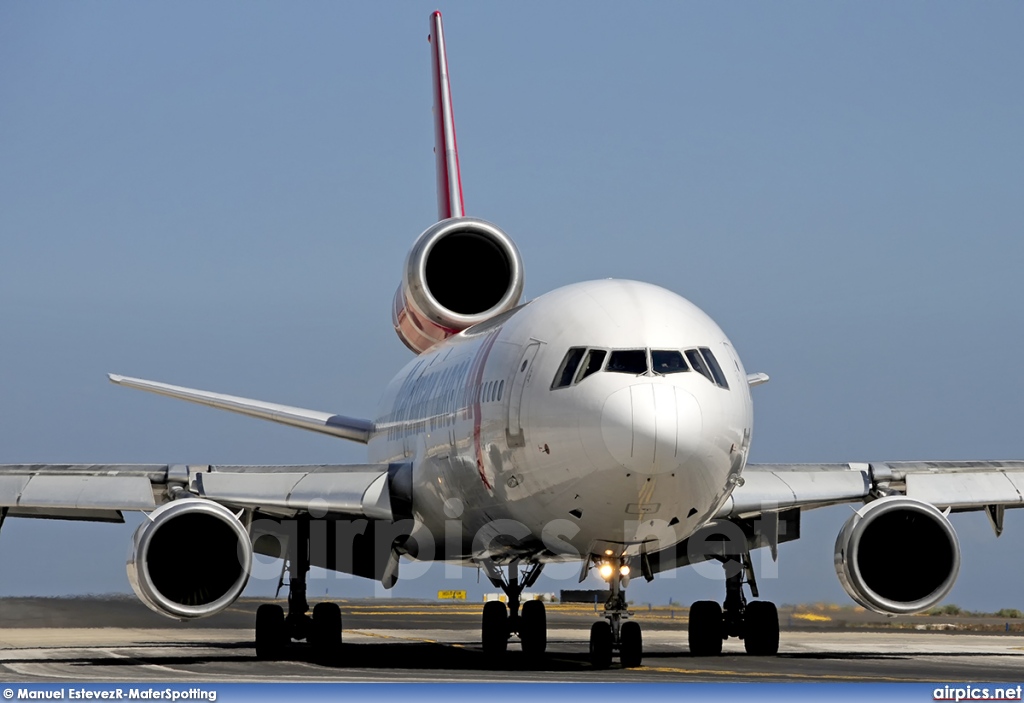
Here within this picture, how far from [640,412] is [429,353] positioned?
9.86 metres

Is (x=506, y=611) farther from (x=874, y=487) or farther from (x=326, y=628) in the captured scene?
(x=874, y=487)

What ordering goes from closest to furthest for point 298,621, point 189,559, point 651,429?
1. point 651,429
2. point 189,559
3. point 298,621

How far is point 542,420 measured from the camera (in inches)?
610

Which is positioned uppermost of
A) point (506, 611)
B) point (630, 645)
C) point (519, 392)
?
point (519, 392)

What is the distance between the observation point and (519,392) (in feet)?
53.1

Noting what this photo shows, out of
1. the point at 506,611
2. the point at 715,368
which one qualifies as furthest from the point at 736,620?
the point at 715,368

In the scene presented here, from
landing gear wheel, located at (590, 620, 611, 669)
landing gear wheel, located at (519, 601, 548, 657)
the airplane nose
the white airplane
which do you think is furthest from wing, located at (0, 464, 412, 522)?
the airplane nose

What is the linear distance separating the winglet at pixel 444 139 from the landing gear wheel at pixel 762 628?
12.7 meters

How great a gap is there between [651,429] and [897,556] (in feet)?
16.7

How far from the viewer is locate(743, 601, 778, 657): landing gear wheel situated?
21.6 metres

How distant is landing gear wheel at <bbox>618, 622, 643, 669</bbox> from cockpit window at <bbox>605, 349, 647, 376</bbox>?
284 cm

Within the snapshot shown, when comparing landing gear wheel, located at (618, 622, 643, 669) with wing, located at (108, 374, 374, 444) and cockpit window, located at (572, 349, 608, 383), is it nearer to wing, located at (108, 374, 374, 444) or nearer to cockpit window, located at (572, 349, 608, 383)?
cockpit window, located at (572, 349, 608, 383)

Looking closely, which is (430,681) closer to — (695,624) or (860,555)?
(860,555)

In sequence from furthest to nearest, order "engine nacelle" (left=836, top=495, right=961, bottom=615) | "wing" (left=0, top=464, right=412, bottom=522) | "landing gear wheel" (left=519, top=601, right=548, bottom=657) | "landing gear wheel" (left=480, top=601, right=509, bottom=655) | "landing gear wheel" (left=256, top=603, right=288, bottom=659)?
1. "landing gear wheel" (left=256, top=603, right=288, bottom=659)
2. "landing gear wheel" (left=480, top=601, right=509, bottom=655)
3. "wing" (left=0, top=464, right=412, bottom=522)
4. "landing gear wheel" (left=519, top=601, right=548, bottom=657)
5. "engine nacelle" (left=836, top=495, right=961, bottom=615)
